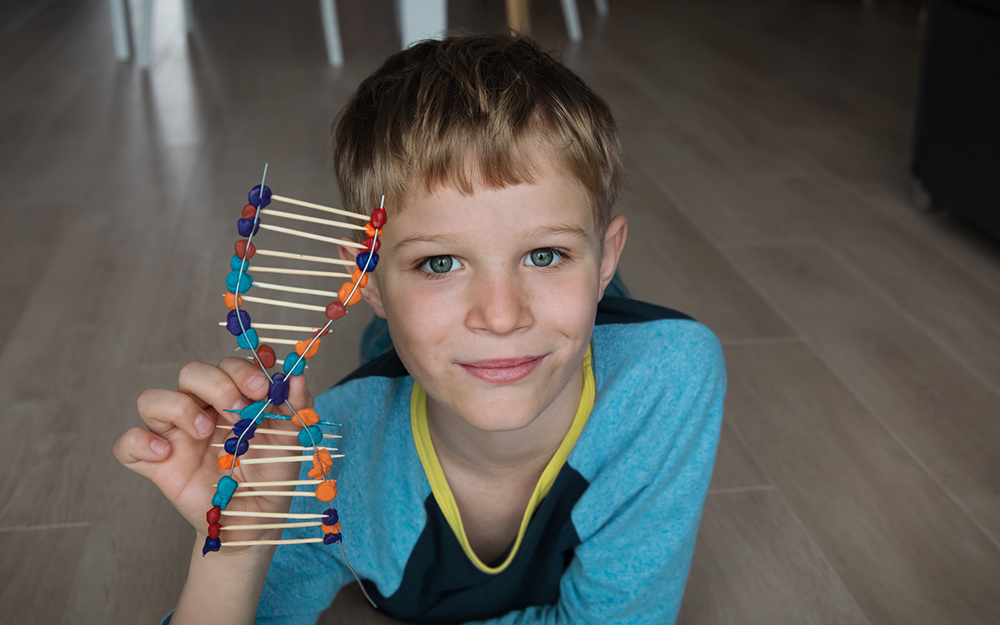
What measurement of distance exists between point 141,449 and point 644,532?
1.67 ft

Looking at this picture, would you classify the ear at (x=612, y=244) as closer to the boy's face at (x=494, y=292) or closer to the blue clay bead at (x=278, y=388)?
the boy's face at (x=494, y=292)

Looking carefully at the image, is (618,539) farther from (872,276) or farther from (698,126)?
(698,126)

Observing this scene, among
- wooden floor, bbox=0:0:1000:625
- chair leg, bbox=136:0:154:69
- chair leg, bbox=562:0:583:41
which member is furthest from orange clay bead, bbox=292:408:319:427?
chair leg, bbox=562:0:583:41

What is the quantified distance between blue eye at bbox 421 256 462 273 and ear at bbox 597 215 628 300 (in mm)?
207

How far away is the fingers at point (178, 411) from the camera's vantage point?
2.46 ft

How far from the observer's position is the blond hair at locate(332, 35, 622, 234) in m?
0.78

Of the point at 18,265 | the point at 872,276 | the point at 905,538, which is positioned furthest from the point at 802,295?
the point at 18,265

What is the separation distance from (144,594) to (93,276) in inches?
37.2

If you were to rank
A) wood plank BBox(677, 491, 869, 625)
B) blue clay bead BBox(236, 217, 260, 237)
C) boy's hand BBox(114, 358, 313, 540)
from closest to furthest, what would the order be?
blue clay bead BBox(236, 217, 260, 237), boy's hand BBox(114, 358, 313, 540), wood plank BBox(677, 491, 869, 625)

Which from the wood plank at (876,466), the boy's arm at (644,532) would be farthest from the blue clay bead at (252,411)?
the wood plank at (876,466)

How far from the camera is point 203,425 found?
756 mm

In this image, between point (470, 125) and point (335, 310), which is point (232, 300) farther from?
point (470, 125)

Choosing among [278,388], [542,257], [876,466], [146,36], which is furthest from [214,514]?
[146,36]

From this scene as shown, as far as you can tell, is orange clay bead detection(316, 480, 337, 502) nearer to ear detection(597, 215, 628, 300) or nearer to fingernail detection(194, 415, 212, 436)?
fingernail detection(194, 415, 212, 436)
